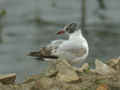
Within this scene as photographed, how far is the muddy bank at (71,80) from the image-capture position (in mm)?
5012

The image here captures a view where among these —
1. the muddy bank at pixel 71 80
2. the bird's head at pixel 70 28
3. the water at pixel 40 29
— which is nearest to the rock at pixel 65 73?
the muddy bank at pixel 71 80

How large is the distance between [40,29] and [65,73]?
9.52 m

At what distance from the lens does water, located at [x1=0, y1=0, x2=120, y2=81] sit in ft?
39.9

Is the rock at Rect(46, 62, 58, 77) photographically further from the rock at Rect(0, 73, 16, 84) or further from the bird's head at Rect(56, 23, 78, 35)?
the bird's head at Rect(56, 23, 78, 35)

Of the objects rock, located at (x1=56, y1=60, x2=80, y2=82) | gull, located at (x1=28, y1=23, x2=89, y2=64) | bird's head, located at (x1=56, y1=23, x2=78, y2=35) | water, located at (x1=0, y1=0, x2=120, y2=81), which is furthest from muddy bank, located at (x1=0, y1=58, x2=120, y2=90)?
water, located at (x1=0, y1=0, x2=120, y2=81)

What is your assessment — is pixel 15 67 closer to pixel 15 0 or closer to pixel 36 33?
pixel 36 33

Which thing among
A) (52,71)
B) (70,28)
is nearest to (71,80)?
(52,71)

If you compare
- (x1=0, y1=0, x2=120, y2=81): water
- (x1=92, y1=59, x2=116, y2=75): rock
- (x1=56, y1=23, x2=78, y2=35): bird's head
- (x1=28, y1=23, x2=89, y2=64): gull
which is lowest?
(x1=0, y1=0, x2=120, y2=81): water

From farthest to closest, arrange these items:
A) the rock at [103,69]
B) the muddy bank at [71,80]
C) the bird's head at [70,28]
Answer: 1. the bird's head at [70,28]
2. the rock at [103,69]
3. the muddy bank at [71,80]

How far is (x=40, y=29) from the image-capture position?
1474 centimetres

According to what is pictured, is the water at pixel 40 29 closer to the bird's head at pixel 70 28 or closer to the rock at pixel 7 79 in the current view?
the bird's head at pixel 70 28

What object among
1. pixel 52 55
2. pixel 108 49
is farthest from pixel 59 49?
pixel 108 49

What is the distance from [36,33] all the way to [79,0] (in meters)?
3.23

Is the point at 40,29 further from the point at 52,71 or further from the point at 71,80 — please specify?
the point at 71,80
